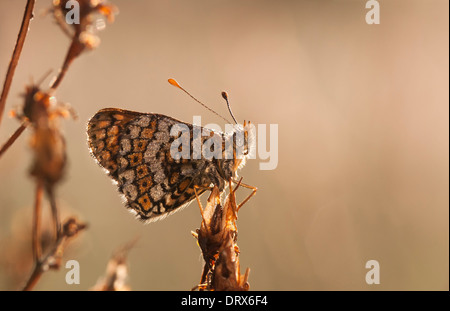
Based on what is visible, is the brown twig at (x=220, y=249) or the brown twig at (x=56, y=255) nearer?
the brown twig at (x=56, y=255)

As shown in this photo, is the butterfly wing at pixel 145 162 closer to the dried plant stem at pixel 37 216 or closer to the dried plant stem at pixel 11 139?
the dried plant stem at pixel 11 139

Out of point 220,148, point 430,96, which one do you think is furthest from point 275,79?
point 220,148

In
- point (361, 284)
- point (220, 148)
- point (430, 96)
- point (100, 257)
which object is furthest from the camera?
point (430, 96)

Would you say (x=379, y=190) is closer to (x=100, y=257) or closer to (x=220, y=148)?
(x=100, y=257)

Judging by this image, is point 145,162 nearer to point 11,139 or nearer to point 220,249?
point 220,249

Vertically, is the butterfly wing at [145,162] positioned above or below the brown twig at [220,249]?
above

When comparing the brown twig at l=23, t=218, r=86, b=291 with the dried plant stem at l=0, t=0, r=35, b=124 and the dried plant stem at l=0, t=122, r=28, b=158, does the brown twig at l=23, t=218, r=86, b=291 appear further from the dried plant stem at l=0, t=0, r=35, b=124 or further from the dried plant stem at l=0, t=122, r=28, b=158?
the dried plant stem at l=0, t=0, r=35, b=124

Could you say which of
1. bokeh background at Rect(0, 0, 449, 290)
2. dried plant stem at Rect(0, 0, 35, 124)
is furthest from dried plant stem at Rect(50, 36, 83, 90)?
bokeh background at Rect(0, 0, 449, 290)


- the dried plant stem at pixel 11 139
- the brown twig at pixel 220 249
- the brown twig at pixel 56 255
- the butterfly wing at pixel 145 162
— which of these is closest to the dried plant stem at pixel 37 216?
the brown twig at pixel 56 255
